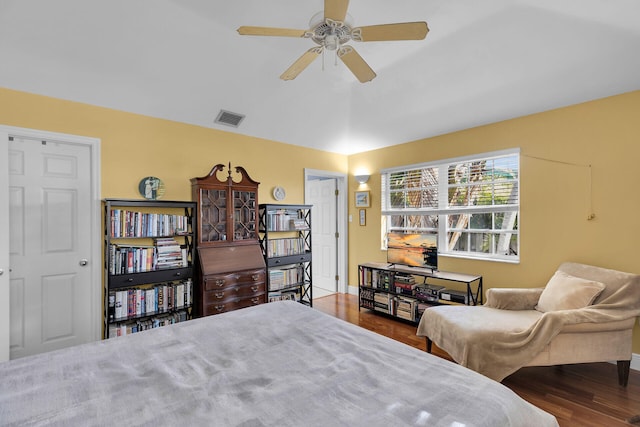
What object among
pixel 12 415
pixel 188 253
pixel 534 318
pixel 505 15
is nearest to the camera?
pixel 12 415

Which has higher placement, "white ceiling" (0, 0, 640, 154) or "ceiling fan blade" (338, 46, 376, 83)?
"white ceiling" (0, 0, 640, 154)

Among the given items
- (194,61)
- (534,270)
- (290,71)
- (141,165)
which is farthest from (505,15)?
(141,165)

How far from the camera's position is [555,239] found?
125 inches

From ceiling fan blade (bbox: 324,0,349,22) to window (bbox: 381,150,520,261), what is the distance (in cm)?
273

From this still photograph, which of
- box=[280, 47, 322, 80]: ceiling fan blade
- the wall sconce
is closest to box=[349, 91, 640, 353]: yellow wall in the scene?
the wall sconce

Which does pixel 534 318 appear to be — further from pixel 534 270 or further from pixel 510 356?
pixel 534 270

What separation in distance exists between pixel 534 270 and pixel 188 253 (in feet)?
12.4

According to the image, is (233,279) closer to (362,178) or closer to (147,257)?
(147,257)

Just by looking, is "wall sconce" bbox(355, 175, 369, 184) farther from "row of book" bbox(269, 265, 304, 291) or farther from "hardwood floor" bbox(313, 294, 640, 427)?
"hardwood floor" bbox(313, 294, 640, 427)

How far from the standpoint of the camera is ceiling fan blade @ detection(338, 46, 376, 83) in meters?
1.99

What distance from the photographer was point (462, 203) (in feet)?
13.1

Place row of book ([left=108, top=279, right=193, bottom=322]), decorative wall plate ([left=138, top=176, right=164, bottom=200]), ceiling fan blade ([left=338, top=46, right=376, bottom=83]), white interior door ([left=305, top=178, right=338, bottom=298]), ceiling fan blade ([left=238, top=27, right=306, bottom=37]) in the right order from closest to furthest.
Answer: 1. ceiling fan blade ([left=238, top=27, right=306, bottom=37])
2. ceiling fan blade ([left=338, top=46, right=376, bottom=83])
3. row of book ([left=108, top=279, right=193, bottom=322])
4. decorative wall plate ([left=138, top=176, right=164, bottom=200])
5. white interior door ([left=305, top=178, right=338, bottom=298])

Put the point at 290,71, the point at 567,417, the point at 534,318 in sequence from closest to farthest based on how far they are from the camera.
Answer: the point at 567,417
the point at 290,71
the point at 534,318

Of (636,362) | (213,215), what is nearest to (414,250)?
(636,362)
